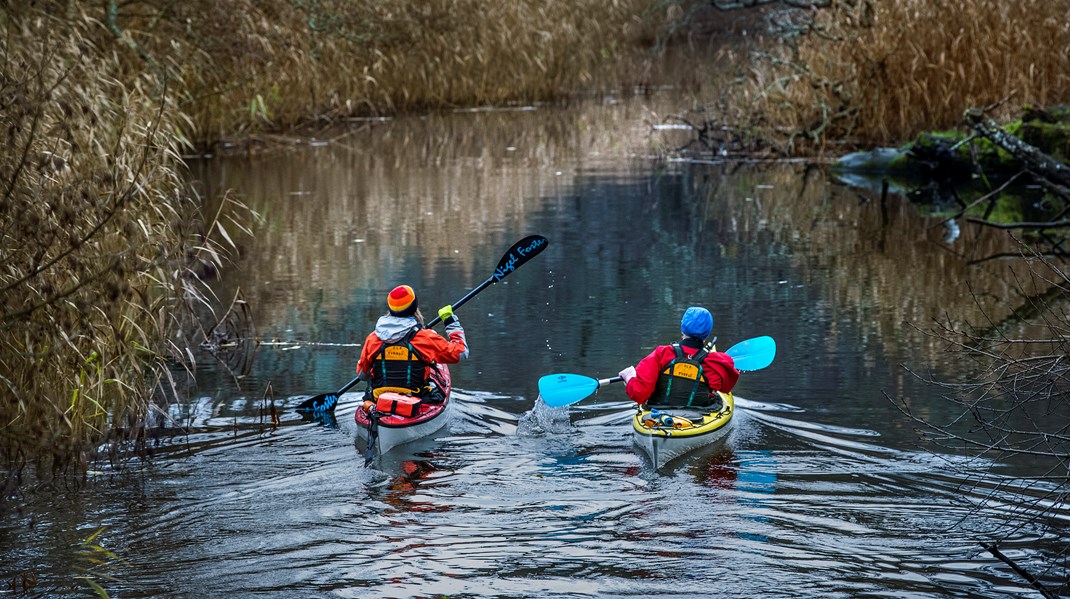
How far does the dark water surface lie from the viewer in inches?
236

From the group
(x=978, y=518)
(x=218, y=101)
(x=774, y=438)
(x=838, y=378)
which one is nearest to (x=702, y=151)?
(x=218, y=101)

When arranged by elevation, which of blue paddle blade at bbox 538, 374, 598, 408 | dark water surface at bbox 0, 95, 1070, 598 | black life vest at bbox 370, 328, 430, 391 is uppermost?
black life vest at bbox 370, 328, 430, 391

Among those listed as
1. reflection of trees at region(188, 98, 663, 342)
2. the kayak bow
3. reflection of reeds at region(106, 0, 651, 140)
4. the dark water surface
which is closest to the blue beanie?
the dark water surface

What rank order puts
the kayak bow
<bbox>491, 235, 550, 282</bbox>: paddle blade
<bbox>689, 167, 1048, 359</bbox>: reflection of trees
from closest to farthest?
the kayak bow, <bbox>491, 235, 550, 282</bbox>: paddle blade, <bbox>689, 167, 1048, 359</bbox>: reflection of trees

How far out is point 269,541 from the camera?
6363 mm

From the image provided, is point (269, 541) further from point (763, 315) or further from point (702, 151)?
point (702, 151)

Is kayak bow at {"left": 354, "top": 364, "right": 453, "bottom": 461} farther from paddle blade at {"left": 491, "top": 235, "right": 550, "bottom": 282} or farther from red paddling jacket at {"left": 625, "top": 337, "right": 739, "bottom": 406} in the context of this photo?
paddle blade at {"left": 491, "top": 235, "right": 550, "bottom": 282}

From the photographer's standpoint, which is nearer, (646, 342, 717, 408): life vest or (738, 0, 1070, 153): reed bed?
(646, 342, 717, 408): life vest

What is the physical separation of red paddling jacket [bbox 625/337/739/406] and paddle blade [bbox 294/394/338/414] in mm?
1879

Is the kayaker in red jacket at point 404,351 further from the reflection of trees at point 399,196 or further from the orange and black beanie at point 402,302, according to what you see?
the reflection of trees at point 399,196

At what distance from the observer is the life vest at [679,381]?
8.18 metres

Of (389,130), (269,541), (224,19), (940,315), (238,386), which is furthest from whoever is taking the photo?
(389,130)

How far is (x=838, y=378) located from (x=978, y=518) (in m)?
2.90

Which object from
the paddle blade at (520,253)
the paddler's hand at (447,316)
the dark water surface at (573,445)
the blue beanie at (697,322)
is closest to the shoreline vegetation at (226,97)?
the dark water surface at (573,445)
